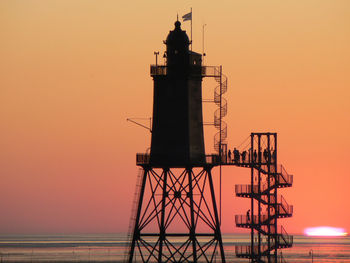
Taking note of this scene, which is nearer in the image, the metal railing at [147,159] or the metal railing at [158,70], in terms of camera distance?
the metal railing at [158,70]

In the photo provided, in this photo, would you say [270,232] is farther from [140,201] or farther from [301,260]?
[301,260]

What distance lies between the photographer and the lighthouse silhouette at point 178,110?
102 meters

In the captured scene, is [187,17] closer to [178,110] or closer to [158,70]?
[158,70]

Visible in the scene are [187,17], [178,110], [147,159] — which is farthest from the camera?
[187,17]

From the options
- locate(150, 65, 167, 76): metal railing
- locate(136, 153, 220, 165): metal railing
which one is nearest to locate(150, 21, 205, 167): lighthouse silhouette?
locate(150, 65, 167, 76): metal railing

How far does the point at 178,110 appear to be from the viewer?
10294 centimetres

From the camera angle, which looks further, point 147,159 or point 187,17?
point 187,17

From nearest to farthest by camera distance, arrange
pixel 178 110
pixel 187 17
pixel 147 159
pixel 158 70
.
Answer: pixel 178 110 < pixel 158 70 < pixel 147 159 < pixel 187 17

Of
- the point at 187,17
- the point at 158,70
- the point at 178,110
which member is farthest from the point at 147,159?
the point at 187,17

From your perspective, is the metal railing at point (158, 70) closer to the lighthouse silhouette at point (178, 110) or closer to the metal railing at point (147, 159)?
the lighthouse silhouette at point (178, 110)

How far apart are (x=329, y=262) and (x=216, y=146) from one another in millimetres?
89623

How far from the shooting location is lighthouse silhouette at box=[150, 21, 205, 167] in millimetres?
102500

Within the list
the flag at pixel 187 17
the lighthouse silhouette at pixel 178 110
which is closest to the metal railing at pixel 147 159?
the lighthouse silhouette at pixel 178 110

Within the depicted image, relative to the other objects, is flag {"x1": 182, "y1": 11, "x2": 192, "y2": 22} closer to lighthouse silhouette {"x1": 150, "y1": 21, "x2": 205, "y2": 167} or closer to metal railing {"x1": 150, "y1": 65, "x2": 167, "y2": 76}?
lighthouse silhouette {"x1": 150, "y1": 21, "x2": 205, "y2": 167}
